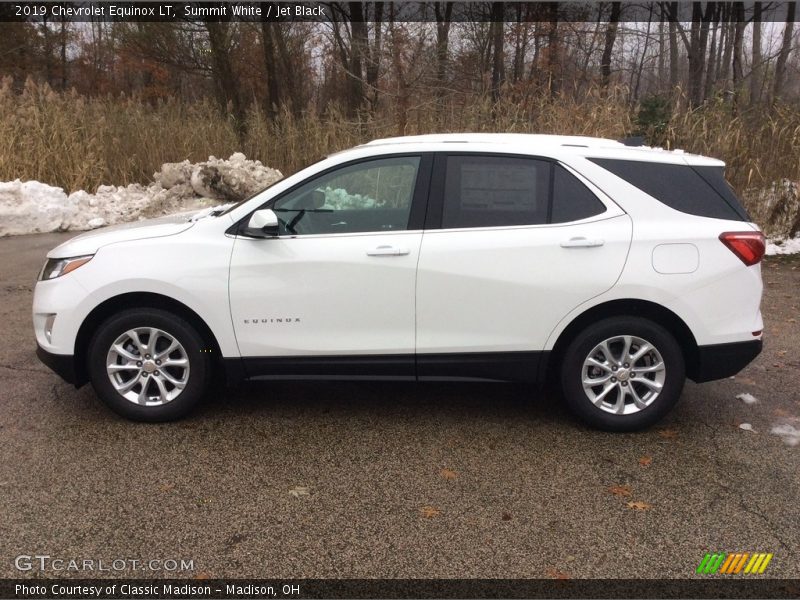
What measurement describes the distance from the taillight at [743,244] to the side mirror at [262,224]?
265 centimetres

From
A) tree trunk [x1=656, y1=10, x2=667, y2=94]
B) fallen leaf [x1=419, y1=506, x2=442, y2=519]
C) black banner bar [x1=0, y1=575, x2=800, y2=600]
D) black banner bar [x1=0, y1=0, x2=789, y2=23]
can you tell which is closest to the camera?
black banner bar [x1=0, y1=575, x2=800, y2=600]

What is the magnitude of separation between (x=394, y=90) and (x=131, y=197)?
22.9ft

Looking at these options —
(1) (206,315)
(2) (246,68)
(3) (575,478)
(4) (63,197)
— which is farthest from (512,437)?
(2) (246,68)

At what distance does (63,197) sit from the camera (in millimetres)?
12227

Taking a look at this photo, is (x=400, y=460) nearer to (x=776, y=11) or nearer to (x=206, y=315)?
(x=206, y=315)

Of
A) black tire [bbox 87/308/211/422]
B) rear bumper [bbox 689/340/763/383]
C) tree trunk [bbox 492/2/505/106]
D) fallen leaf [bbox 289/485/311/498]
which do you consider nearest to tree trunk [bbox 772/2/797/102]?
tree trunk [bbox 492/2/505/106]

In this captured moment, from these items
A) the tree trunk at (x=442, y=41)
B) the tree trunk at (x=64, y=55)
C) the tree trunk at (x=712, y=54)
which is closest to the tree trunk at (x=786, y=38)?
the tree trunk at (x=712, y=54)

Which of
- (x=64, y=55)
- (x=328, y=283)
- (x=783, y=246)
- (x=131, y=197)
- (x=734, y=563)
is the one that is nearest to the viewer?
(x=734, y=563)

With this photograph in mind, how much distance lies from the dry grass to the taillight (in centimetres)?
735

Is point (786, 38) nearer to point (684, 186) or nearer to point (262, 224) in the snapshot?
point (684, 186)

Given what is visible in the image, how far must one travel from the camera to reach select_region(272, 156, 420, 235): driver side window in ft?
14.4

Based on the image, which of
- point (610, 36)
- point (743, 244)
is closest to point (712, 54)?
point (610, 36)

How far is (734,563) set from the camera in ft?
10.1

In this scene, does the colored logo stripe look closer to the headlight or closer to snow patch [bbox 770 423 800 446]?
snow patch [bbox 770 423 800 446]
